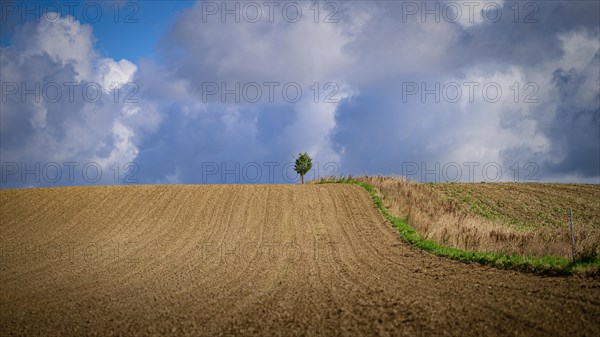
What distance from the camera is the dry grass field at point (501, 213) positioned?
20016 mm

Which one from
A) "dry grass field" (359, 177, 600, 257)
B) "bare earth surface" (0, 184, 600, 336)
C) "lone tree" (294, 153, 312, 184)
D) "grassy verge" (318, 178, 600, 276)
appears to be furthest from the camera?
"lone tree" (294, 153, 312, 184)

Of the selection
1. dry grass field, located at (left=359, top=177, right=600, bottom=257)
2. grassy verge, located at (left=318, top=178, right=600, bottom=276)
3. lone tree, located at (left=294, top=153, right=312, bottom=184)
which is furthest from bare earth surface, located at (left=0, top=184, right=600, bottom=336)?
lone tree, located at (left=294, top=153, right=312, bottom=184)

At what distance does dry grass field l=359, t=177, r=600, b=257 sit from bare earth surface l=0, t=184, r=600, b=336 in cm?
267

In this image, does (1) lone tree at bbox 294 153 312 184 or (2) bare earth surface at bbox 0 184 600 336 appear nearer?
(2) bare earth surface at bbox 0 184 600 336

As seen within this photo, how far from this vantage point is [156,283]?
1484cm

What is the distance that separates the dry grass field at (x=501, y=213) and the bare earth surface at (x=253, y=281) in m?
2.67

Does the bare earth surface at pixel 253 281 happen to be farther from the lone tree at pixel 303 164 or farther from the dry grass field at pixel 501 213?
the lone tree at pixel 303 164

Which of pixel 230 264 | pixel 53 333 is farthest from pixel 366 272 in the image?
pixel 53 333

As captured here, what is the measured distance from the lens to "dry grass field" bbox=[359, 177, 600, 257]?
65.7ft

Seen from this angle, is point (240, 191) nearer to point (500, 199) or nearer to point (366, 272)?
point (366, 272)

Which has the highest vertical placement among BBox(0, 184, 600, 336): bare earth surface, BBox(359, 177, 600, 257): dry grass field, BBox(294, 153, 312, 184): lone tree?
BBox(294, 153, 312, 184): lone tree

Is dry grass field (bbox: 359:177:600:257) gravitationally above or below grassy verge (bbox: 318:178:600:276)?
above

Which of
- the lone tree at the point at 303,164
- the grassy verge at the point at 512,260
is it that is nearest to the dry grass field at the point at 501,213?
the grassy verge at the point at 512,260

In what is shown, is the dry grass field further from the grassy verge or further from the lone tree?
the lone tree
